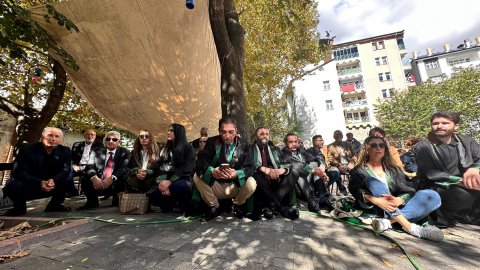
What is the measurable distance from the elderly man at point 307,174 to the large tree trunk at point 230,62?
2.70 ft

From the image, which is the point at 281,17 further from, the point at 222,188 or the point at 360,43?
the point at 360,43

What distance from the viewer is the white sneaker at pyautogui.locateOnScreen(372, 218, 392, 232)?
2314 millimetres

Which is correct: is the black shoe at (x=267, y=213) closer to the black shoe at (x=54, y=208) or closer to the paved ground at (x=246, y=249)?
the paved ground at (x=246, y=249)

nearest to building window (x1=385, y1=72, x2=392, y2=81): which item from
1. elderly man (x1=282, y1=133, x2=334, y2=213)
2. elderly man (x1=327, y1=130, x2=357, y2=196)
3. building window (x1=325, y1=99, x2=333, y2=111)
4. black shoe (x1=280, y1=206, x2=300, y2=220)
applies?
building window (x1=325, y1=99, x2=333, y2=111)

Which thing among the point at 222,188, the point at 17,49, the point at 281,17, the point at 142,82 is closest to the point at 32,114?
the point at 142,82

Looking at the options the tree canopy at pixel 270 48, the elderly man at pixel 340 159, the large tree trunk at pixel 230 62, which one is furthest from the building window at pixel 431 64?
the large tree trunk at pixel 230 62

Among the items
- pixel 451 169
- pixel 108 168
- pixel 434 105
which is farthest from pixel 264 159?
pixel 434 105

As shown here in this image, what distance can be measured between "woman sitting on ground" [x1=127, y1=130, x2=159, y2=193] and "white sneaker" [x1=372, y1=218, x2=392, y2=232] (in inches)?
115

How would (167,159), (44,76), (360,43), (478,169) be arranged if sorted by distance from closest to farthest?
1. (478,169)
2. (167,159)
3. (44,76)
4. (360,43)

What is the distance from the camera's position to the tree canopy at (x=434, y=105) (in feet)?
72.3

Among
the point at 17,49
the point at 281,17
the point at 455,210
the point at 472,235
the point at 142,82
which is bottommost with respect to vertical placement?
the point at 472,235

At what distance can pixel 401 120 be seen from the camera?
23.4 metres

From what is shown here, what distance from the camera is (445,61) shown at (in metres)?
33.5

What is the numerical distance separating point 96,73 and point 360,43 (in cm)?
3618
